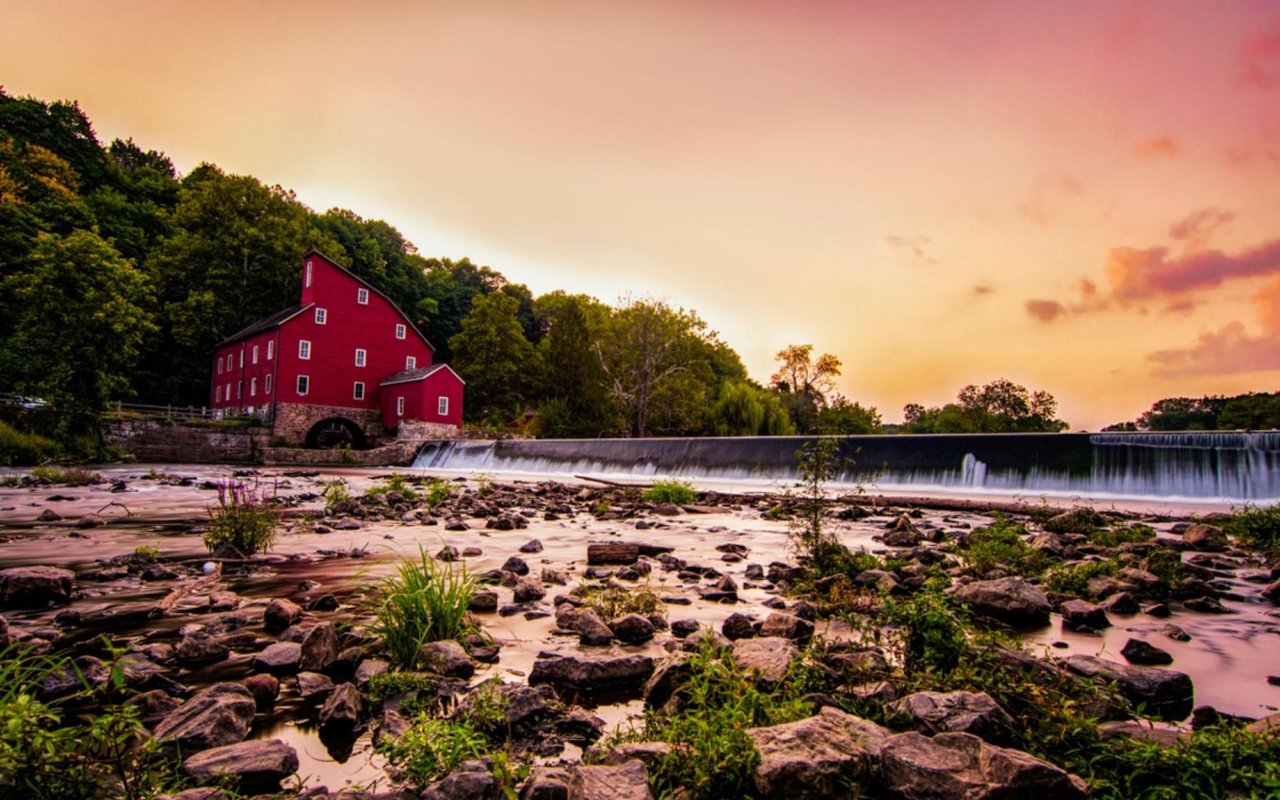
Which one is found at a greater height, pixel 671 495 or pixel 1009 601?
pixel 1009 601

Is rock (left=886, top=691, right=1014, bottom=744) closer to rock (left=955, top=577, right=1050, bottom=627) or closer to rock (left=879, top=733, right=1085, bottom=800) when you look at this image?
rock (left=879, top=733, right=1085, bottom=800)

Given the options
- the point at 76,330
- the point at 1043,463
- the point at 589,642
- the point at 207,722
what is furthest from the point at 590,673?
the point at 76,330

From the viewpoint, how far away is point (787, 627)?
3850mm

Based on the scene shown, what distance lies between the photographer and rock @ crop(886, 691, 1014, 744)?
230 cm

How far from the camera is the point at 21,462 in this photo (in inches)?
976

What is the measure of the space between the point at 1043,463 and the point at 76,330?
38231 mm

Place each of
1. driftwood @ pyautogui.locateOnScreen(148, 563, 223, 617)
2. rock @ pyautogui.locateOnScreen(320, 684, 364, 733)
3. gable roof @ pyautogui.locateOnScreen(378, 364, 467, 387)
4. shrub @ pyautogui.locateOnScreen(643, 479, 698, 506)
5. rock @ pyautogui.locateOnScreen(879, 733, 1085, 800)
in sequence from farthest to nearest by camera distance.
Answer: gable roof @ pyautogui.locateOnScreen(378, 364, 467, 387)
shrub @ pyautogui.locateOnScreen(643, 479, 698, 506)
driftwood @ pyautogui.locateOnScreen(148, 563, 223, 617)
rock @ pyautogui.locateOnScreen(320, 684, 364, 733)
rock @ pyautogui.locateOnScreen(879, 733, 1085, 800)

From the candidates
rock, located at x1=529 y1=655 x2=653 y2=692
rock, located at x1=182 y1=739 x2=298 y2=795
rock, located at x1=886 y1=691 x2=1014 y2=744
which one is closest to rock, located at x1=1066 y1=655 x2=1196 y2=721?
rock, located at x1=886 y1=691 x2=1014 y2=744

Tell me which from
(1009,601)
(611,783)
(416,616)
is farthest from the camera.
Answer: (1009,601)

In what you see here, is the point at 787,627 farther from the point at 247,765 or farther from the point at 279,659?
the point at 279,659

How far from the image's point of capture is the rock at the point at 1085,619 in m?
4.12

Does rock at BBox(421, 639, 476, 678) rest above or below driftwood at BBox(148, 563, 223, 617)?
above

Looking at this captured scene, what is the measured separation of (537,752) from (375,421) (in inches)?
1971

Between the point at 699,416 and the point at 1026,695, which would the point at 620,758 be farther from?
the point at 699,416
